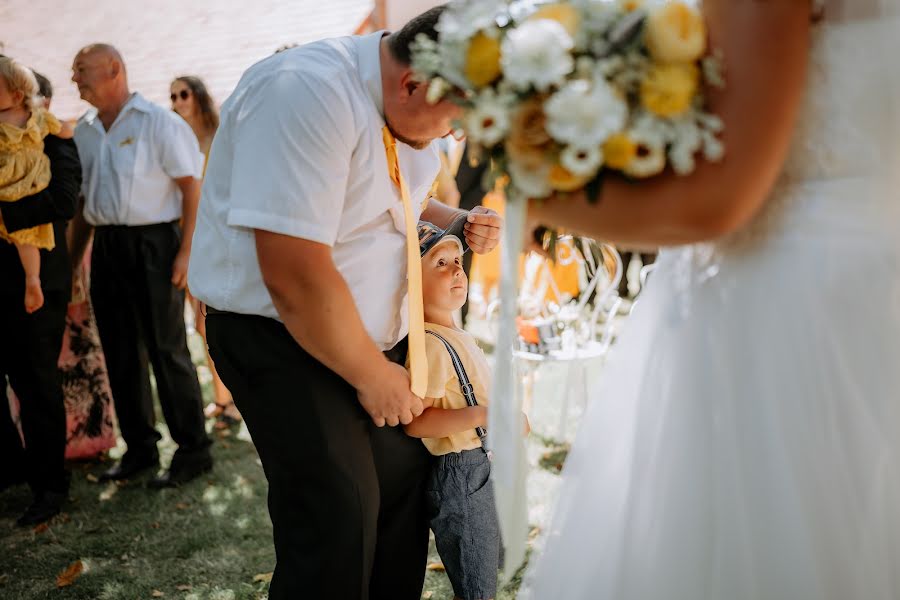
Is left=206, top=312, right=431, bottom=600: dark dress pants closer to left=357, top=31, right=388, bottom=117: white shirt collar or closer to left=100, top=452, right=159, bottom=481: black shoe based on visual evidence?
left=357, top=31, right=388, bottom=117: white shirt collar

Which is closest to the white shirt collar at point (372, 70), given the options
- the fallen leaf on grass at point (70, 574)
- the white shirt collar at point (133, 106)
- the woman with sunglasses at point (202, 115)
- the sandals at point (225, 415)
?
the fallen leaf on grass at point (70, 574)

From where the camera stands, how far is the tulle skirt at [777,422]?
1297 mm

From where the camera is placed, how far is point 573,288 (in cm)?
731

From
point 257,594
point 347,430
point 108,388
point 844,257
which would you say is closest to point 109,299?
point 108,388

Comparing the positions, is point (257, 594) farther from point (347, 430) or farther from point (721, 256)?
point (721, 256)

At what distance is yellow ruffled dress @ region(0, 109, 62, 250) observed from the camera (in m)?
3.82

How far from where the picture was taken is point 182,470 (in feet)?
15.2

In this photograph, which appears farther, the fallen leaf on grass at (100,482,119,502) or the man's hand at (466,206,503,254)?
the fallen leaf on grass at (100,482,119,502)

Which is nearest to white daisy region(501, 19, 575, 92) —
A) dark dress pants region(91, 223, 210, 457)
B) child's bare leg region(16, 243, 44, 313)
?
child's bare leg region(16, 243, 44, 313)

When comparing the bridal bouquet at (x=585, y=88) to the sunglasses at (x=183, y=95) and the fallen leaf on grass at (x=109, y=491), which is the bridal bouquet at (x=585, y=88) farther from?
the sunglasses at (x=183, y=95)

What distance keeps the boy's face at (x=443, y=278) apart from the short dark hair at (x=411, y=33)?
0.74m

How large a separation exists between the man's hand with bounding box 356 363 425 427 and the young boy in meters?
0.30

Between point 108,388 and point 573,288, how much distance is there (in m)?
4.00

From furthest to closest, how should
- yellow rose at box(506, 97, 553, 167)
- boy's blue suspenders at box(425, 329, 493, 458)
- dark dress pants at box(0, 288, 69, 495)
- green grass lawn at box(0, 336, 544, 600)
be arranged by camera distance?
dark dress pants at box(0, 288, 69, 495)
green grass lawn at box(0, 336, 544, 600)
boy's blue suspenders at box(425, 329, 493, 458)
yellow rose at box(506, 97, 553, 167)
